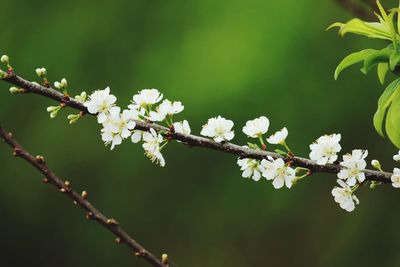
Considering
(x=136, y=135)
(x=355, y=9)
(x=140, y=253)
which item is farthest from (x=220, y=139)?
(x=355, y=9)

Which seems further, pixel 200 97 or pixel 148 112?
pixel 200 97

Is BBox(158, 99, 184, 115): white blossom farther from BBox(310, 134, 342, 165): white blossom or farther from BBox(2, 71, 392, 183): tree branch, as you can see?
BBox(310, 134, 342, 165): white blossom

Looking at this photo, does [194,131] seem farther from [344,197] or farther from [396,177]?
[396,177]

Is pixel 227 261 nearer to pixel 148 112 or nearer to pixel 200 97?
pixel 200 97

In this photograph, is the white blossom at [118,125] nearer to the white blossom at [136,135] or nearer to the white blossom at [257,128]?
the white blossom at [136,135]

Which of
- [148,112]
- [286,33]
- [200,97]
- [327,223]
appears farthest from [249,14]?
[148,112]

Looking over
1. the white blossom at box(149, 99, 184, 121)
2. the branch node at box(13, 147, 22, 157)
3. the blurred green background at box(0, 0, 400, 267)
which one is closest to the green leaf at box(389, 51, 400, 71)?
the white blossom at box(149, 99, 184, 121)
